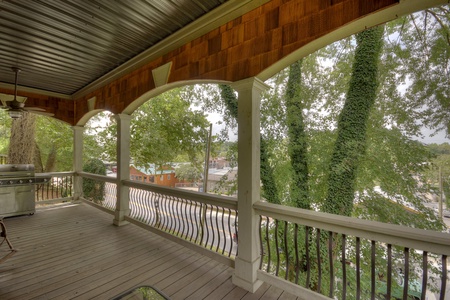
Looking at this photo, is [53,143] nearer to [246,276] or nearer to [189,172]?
[189,172]

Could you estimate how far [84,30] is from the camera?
2646mm

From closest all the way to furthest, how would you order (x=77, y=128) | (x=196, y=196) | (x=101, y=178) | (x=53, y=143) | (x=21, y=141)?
1. (x=196, y=196)
2. (x=101, y=178)
3. (x=77, y=128)
4. (x=21, y=141)
5. (x=53, y=143)

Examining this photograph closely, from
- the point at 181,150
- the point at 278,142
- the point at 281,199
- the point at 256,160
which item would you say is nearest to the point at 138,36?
the point at 256,160

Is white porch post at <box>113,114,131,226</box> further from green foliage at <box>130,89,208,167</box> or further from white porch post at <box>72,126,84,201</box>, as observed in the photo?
green foliage at <box>130,89,208,167</box>

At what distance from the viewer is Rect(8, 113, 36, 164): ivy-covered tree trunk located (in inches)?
281

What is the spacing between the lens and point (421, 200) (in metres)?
5.39

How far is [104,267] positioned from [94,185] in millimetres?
5668

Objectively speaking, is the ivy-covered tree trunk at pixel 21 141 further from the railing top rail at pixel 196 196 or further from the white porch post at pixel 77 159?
the railing top rail at pixel 196 196

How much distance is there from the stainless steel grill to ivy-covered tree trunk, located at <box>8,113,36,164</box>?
3.58 meters

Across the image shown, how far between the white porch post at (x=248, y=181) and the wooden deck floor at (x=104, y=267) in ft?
0.78

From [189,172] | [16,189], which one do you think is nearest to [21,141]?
[16,189]

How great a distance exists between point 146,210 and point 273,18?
4173 mm

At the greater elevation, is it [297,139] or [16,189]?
[297,139]

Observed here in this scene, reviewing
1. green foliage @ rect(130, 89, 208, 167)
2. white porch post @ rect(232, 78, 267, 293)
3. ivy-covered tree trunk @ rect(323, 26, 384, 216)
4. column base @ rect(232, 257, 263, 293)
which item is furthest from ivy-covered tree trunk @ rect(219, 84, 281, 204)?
column base @ rect(232, 257, 263, 293)
